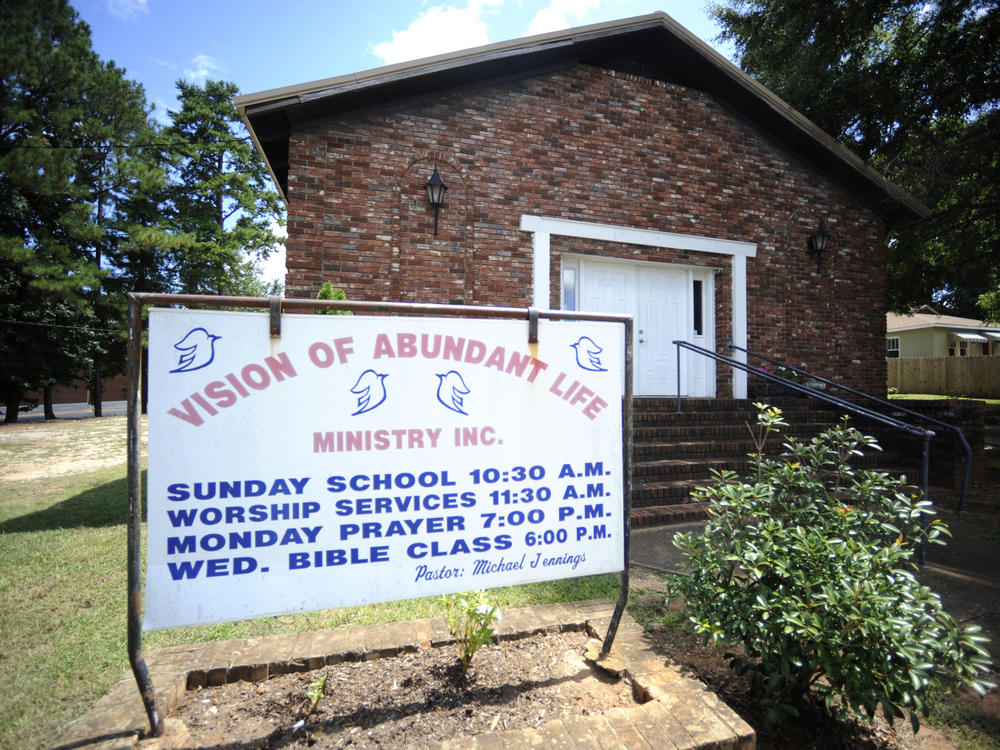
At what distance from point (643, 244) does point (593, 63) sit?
284 cm

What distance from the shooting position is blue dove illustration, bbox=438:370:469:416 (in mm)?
2104

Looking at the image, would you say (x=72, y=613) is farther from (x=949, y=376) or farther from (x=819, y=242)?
(x=949, y=376)

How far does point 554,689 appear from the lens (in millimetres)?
2045

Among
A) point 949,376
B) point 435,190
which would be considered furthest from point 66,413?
point 949,376

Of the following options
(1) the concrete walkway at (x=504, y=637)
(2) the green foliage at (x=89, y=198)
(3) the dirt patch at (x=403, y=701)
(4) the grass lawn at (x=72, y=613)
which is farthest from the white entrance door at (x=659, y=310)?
(2) the green foliage at (x=89, y=198)

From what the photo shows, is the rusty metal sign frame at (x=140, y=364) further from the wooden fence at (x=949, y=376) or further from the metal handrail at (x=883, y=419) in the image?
the wooden fence at (x=949, y=376)

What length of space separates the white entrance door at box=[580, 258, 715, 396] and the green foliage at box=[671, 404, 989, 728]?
5.42 m

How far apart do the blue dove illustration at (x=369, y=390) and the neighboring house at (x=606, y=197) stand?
433 cm

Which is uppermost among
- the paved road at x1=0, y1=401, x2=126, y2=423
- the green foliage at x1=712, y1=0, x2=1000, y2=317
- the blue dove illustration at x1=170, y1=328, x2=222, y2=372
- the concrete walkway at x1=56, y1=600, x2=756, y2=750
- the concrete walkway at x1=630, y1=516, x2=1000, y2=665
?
Result: the green foliage at x1=712, y1=0, x2=1000, y2=317

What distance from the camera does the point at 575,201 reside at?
716 centimetres

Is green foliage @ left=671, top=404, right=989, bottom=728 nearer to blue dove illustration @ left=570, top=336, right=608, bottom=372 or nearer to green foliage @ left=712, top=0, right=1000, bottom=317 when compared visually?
blue dove illustration @ left=570, top=336, right=608, bottom=372

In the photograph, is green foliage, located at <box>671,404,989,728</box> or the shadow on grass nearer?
green foliage, located at <box>671,404,989,728</box>

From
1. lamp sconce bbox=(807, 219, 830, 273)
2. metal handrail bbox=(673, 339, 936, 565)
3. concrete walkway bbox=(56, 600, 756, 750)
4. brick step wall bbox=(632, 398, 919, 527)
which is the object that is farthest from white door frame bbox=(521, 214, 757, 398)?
concrete walkway bbox=(56, 600, 756, 750)

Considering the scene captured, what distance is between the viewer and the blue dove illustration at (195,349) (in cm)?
183
